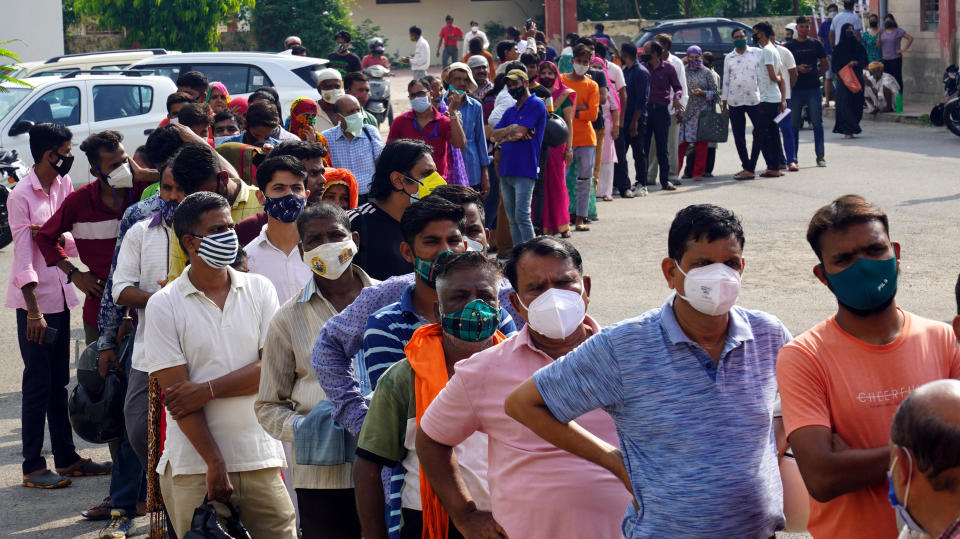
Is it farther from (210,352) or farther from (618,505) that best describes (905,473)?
(210,352)

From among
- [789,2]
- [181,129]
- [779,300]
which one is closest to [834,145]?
[779,300]

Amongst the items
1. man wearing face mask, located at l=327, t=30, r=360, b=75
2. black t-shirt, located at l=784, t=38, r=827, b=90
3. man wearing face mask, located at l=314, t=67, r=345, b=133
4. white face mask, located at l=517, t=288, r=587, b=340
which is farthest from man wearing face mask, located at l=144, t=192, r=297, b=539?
man wearing face mask, located at l=327, t=30, r=360, b=75

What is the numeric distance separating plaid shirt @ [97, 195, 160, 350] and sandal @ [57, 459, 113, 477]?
1.39 metres

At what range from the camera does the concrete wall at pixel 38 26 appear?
26938mm

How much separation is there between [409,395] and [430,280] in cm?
60

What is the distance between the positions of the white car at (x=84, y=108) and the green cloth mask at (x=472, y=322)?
1240cm

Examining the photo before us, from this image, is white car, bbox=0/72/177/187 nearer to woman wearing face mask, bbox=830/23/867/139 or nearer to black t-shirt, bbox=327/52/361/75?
black t-shirt, bbox=327/52/361/75

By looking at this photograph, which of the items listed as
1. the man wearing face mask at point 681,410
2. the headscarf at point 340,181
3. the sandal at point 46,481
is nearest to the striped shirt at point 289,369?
the man wearing face mask at point 681,410

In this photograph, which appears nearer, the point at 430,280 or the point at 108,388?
the point at 430,280

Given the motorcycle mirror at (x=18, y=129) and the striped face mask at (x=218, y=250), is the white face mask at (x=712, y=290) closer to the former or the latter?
the striped face mask at (x=218, y=250)

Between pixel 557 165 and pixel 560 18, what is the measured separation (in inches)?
1016

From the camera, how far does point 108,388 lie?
589 cm

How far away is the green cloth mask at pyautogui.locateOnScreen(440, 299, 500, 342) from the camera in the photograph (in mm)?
3783

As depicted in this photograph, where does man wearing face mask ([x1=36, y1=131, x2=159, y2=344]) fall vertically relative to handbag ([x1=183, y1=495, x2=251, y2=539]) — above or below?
above
